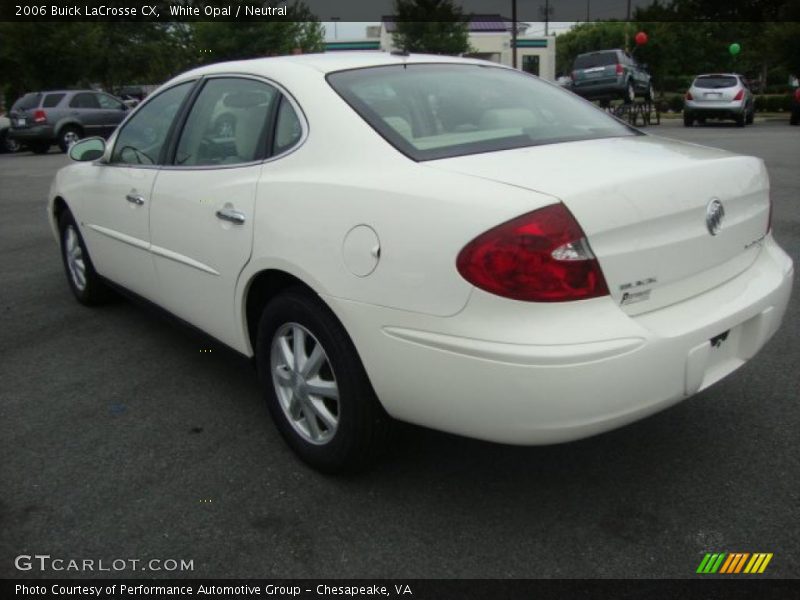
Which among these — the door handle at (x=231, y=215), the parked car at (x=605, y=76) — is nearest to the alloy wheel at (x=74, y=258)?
the door handle at (x=231, y=215)

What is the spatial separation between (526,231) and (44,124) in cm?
2056

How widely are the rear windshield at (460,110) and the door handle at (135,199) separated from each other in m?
1.30

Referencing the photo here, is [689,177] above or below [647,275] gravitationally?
above

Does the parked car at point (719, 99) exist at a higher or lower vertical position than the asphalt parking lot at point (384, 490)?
lower

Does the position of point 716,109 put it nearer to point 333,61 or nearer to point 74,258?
point 74,258

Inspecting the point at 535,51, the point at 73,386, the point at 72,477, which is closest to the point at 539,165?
the point at 72,477

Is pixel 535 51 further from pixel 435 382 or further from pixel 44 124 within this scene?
pixel 435 382

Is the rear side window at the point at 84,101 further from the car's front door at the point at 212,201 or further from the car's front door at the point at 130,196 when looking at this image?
the car's front door at the point at 212,201

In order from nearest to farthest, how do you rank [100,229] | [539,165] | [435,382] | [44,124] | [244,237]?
[435,382] → [539,165] → [244,237] → [100,229] → [44,124]

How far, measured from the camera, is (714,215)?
101 inches

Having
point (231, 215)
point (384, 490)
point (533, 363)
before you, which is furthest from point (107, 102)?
point (533, 363)

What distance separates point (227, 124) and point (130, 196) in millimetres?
822

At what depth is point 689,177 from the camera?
249cm

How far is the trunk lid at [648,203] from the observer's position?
7.41ft
